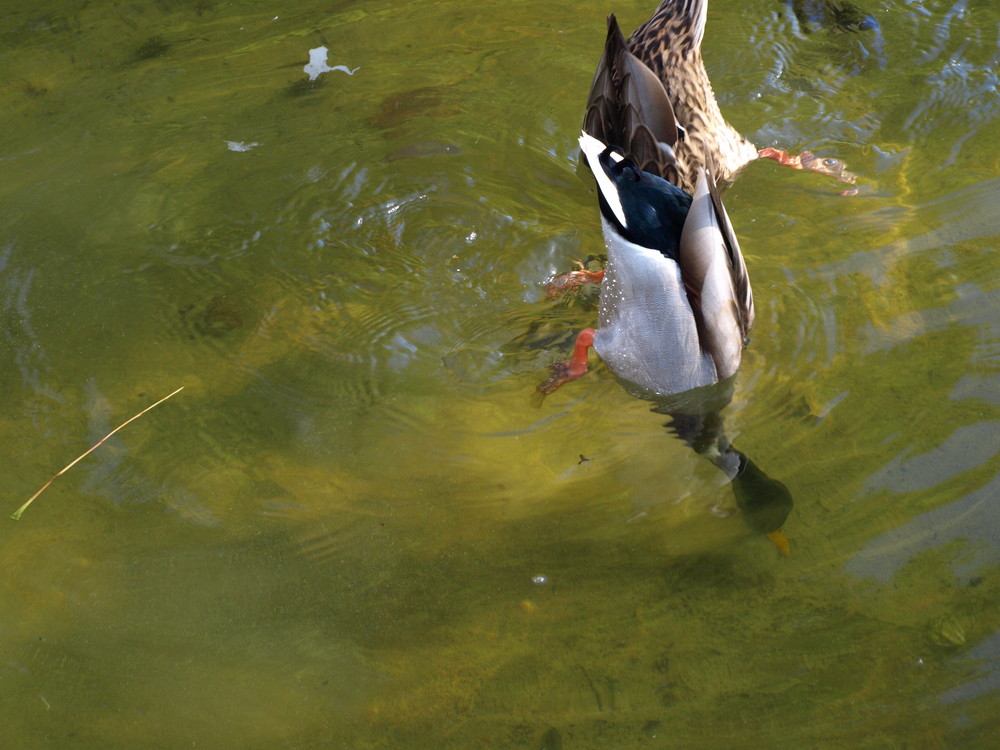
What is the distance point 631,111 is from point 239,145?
6.67ft

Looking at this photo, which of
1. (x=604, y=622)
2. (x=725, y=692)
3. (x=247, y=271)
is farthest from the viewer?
(x=247, y=271)

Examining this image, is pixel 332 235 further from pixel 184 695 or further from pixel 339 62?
pixel 184 695

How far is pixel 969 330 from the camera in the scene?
3.40 meters

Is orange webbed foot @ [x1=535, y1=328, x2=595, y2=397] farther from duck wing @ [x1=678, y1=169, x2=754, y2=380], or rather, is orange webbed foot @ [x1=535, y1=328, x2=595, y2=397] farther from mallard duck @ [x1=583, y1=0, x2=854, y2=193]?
mallard duck @ [x1=583, y1=0, x2=854, y2=193]

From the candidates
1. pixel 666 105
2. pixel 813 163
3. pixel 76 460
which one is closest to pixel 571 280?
pixel 666 105

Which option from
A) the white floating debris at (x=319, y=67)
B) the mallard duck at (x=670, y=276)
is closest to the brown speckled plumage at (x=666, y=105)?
the mallard duck at (x=670, y=276)

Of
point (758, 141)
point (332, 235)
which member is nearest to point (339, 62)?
point (332, 235)

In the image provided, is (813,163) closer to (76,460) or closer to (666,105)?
(666,105)

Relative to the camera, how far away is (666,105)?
396 centimetres

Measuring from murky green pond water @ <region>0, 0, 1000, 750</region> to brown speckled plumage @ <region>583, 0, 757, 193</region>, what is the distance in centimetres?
24

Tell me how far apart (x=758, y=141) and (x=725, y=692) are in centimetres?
306

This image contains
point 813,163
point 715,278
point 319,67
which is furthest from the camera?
point 319,67

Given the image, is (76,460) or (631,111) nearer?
(76,460)

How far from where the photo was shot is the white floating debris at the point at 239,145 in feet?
15.1
